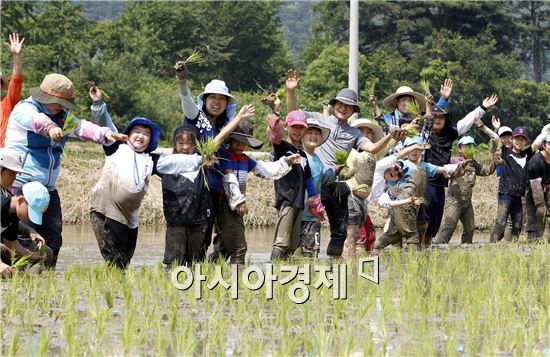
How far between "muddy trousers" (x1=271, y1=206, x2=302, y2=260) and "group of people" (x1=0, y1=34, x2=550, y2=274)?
0.04 ft

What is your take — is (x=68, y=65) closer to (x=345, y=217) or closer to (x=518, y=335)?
(x=345, y=217)

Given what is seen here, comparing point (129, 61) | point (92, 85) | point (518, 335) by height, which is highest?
point (129, 61)

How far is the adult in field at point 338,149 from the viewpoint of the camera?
10.9 meters

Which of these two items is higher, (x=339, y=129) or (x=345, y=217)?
(x=339, y=129)

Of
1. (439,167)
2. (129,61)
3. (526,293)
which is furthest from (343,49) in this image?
(526,293)

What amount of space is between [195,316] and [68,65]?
47945 millimetres

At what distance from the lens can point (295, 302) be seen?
7770 mm

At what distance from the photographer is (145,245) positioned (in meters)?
13.8

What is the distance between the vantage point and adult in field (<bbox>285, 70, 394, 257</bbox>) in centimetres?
1089

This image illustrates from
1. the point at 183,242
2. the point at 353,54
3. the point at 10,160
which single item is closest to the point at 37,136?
the point at 10,160

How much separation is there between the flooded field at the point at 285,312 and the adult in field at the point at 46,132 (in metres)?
0.68

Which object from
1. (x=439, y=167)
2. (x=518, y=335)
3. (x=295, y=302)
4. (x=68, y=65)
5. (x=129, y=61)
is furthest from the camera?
(x=68, y=65)

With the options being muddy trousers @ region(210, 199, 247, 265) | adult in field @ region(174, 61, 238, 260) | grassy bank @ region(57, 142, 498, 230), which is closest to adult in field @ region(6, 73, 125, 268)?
adult in field @ region(174, 61, 238, 260)

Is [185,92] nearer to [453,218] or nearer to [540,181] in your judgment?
[453,218]
